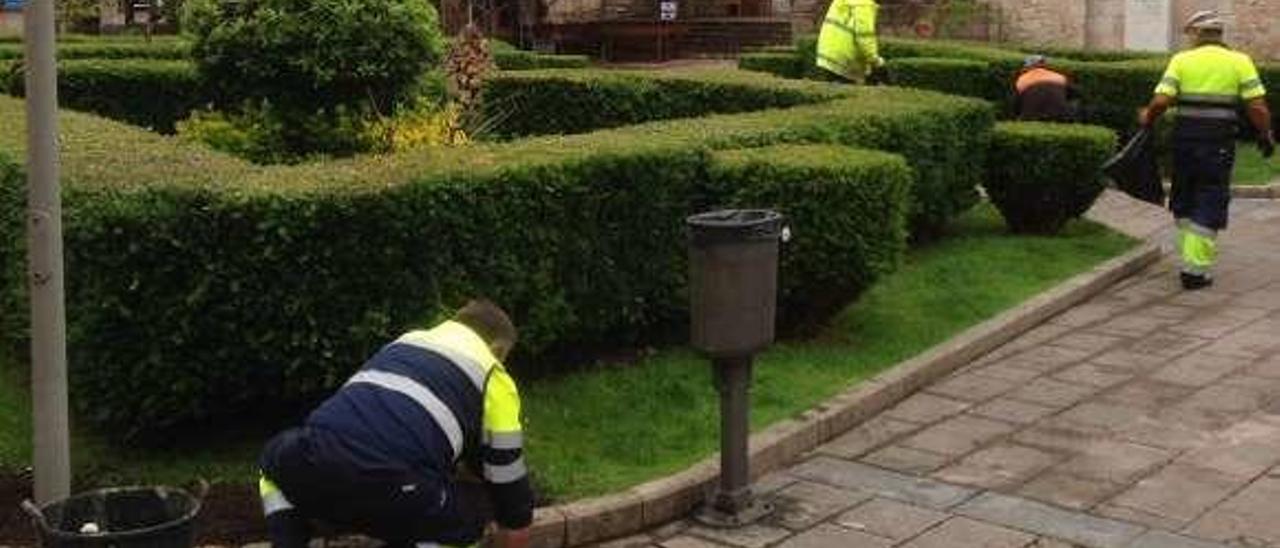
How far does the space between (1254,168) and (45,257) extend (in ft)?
42.1

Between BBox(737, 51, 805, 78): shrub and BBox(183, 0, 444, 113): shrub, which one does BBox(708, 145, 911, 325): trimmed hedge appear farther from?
BBox(737, 51, 805, 78): shrub

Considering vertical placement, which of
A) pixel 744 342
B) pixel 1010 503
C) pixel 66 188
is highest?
pixel 66 188

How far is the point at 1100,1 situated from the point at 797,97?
17857mm

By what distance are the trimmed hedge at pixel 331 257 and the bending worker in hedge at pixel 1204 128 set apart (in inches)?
121

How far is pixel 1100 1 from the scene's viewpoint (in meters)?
27.5

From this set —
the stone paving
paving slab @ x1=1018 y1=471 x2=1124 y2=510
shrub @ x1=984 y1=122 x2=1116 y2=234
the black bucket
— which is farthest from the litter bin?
shrub @ x1=984 y1=122 x2=1116 y2=234

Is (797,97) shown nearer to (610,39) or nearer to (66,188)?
(66,188)

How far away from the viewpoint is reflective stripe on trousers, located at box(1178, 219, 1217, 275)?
33.3 ft

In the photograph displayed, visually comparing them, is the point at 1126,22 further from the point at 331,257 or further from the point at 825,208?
the point at 331,257

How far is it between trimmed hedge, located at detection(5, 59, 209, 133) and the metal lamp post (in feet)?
26.0

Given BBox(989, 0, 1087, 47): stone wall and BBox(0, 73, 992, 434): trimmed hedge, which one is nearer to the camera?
BBox(0, 73, 992, 434): trimmed hedge

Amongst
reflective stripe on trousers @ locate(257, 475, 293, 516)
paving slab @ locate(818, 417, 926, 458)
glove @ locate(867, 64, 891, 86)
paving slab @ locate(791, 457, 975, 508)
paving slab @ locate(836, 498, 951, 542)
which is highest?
glove @ locate(867, 64, 891, 86)

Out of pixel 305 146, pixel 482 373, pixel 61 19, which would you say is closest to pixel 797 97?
pixel 305 146

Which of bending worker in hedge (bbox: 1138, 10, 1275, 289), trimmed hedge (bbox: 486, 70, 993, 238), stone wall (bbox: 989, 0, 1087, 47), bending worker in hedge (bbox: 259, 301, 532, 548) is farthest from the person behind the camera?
stone wall (bbox: 989, 0, 1087, 47)
